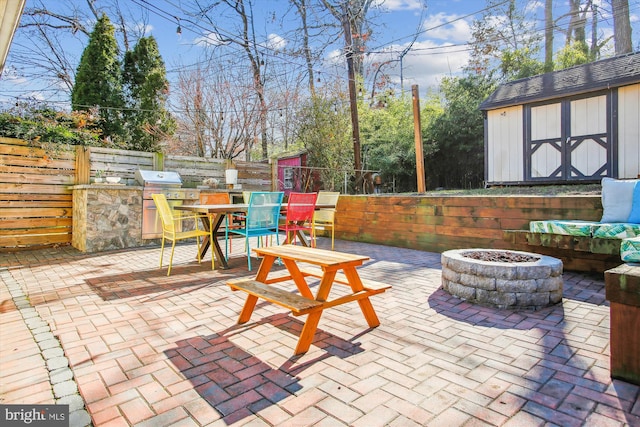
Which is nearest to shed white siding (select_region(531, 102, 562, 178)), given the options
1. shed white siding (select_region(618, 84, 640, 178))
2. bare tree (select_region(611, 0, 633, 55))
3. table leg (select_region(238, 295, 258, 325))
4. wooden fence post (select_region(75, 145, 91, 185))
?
shed white siding (select_region(618, 84, 640, 178))

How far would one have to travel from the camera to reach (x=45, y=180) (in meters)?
5.56

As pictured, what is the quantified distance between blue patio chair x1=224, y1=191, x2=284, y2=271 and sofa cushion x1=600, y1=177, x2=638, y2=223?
11.5 feet

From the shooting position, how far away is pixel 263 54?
432 inches

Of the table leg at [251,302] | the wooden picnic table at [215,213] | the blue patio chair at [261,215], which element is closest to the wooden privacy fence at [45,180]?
the wooden picnic table at [215,213]

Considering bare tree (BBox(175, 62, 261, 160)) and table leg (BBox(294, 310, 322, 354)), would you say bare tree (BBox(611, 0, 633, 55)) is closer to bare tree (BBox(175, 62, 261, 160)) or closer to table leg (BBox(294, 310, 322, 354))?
bare tree (BBox(175, 62, 261, 160))

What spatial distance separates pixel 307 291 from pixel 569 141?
26.5ft

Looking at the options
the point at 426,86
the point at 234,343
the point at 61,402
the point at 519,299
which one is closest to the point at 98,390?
the point at 61,402

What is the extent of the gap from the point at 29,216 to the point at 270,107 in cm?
688

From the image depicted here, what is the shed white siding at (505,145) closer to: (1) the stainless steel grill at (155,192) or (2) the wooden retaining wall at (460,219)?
(2) the wooden retaining wall at (460,219)

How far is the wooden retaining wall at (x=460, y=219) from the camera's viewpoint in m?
3.88

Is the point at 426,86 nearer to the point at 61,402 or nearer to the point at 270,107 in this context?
the point at 270,107

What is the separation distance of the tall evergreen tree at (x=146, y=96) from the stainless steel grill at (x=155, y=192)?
265 centimetres

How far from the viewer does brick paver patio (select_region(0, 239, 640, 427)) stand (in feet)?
4.70

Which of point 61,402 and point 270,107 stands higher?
point 270,107
